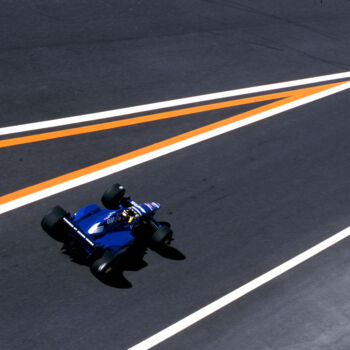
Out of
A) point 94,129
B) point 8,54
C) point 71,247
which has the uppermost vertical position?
point 8,54

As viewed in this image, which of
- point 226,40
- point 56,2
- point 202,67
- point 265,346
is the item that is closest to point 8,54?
point 56,2

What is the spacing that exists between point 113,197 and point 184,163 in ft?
7.62

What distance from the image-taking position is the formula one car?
9.12 m

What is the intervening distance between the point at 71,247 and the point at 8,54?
684cm

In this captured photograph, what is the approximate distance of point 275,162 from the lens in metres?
12.4

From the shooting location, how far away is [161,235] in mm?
9445

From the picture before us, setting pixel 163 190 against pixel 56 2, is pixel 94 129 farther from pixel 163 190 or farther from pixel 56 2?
pixel 56 2

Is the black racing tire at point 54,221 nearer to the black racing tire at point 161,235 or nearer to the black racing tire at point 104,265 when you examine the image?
the black racing tire at point 104,265

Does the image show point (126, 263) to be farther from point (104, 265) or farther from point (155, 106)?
point (155, 106)

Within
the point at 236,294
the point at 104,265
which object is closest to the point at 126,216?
the point at 104,265

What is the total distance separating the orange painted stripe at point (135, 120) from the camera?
39.6 feet

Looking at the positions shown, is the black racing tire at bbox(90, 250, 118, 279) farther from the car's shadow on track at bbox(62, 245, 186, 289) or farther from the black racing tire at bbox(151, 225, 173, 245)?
the black racing tire at bbox(151, 225, 173, 245)

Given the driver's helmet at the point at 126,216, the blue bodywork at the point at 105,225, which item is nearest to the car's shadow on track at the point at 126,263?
the blue bodywork at the point at 105,225

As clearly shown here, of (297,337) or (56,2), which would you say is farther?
(56,2)
